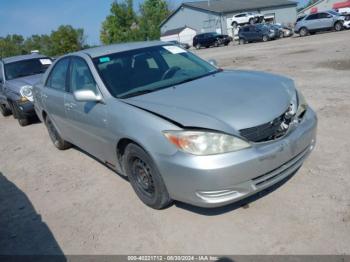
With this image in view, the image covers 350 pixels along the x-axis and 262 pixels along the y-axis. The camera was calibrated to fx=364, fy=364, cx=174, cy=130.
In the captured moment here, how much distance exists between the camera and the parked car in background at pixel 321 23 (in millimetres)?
28359

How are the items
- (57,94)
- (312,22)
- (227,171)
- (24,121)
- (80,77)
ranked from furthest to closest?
(312,22), (24,121), (57,94), (80,77), (227,171)

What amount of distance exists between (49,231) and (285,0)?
6397cm

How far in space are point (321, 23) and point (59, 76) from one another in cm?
2791

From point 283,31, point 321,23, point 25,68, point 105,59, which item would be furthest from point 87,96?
point 283,31

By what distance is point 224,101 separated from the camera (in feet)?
11.3

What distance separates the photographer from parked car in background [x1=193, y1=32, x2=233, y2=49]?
38.8 m

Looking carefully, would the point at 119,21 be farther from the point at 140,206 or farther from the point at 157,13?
the point at 140,206

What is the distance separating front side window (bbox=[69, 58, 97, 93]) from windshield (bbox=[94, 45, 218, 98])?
165mm

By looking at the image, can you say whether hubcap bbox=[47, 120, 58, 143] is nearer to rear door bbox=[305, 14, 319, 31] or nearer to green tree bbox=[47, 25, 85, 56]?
rear door bbox=[305, 14, 319, 31]

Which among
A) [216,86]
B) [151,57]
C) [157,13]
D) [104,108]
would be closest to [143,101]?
[104,108]

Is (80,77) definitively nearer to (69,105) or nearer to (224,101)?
(69,105)

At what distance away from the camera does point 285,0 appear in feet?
198

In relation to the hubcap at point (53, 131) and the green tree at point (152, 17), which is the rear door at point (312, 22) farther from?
the green tree at point (152, 17)

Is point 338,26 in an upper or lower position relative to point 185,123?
lower
